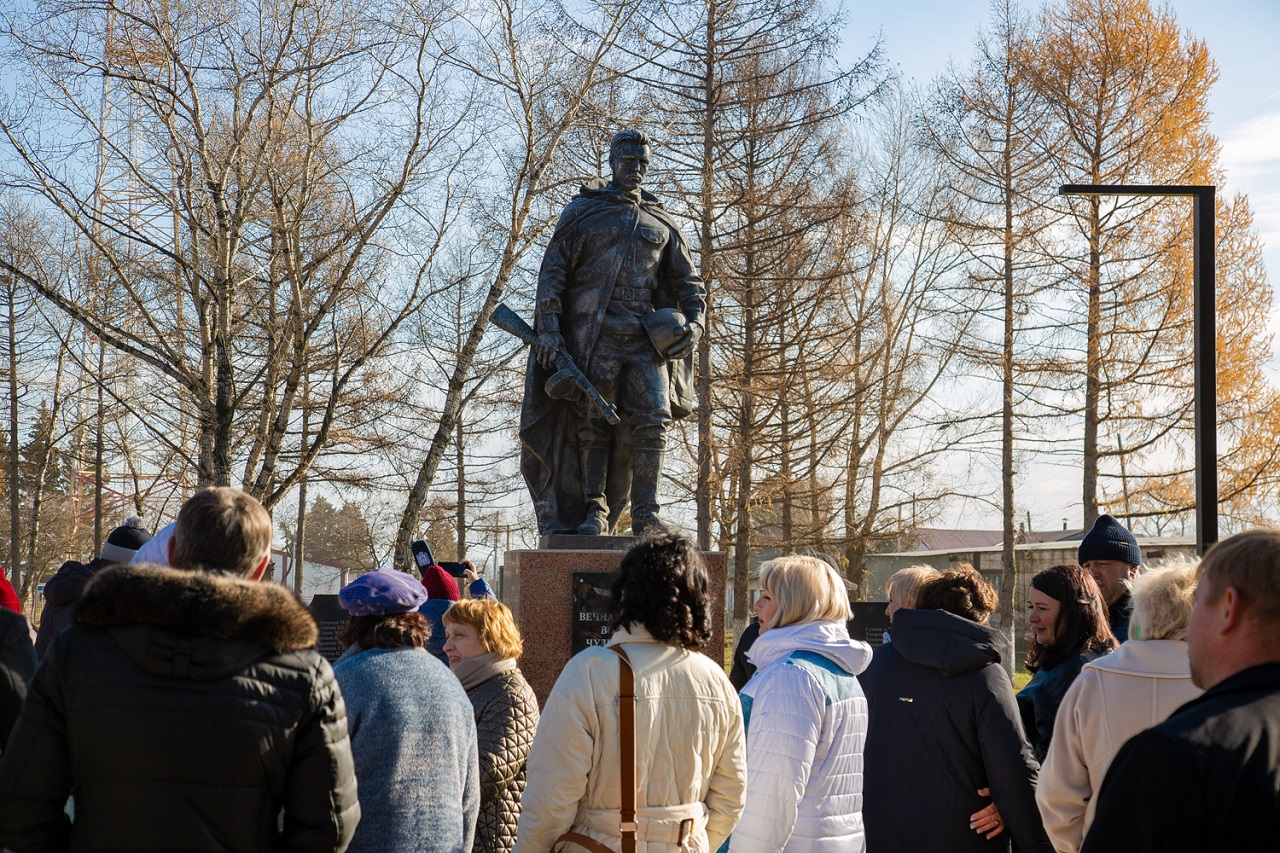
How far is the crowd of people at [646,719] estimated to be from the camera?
2.04m

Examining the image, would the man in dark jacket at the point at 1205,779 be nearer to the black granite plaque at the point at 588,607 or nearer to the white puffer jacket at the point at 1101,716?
the white puffer jacket at the point at 1101,716

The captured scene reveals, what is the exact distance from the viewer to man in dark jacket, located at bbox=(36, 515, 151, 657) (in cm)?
578

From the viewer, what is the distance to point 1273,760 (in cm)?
184

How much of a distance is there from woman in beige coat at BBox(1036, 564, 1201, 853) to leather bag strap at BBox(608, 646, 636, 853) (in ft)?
3.63

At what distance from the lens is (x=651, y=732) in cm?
318

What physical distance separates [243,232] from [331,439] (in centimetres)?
427

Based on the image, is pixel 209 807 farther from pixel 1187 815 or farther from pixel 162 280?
pixel 162 280

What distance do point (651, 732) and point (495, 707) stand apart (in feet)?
3.88

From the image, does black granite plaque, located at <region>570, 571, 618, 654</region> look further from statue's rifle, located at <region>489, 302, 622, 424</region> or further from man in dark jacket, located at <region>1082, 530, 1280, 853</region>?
man in dark jacket, located at <region>1082, 530, 1280, 853</region>

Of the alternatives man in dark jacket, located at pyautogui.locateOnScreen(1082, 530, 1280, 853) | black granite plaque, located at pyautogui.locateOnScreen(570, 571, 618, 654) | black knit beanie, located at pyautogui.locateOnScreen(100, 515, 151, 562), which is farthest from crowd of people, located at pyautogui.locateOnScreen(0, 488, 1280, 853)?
black granite plaque, located at pyautogui.locateOnScreen(570, 571, 618, 654)

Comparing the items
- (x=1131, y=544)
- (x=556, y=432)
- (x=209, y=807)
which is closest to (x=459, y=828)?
(x=209, y=807)

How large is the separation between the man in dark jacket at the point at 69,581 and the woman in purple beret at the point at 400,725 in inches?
108

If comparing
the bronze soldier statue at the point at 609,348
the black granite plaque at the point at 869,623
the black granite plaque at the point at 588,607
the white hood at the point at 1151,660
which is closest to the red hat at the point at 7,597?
the white hood at the point at 1151,660

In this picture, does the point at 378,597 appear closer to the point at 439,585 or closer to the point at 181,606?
the point at 181,606
